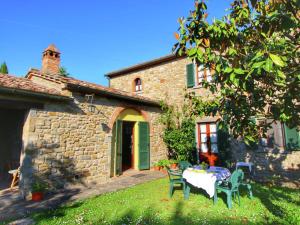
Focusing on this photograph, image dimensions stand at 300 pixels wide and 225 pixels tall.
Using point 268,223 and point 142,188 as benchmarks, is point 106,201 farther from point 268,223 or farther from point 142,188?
point 268,223

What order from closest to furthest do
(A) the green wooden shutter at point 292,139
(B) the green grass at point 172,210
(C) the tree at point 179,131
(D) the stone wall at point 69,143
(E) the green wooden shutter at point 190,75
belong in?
1. (B) the green grass at point 172,210
2. (D) the stone wall at point 69,143
3. (A) the green wooden shutter at point 292,139
4. (C) the tree at point 179,131
5. (E) the green wooden shutter at point 190,75

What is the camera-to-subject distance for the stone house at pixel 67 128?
6176 mm

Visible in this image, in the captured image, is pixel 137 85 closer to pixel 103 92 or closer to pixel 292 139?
pixel 103 92

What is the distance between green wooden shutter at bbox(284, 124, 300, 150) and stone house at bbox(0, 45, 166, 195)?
5638mm

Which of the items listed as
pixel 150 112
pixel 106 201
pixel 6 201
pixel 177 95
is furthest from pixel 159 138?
pixel 6 201

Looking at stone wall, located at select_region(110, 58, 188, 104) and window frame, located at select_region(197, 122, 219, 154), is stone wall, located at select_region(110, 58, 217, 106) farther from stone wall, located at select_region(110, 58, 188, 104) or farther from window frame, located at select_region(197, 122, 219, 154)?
window frame, located at select_region(197, 122, 219, 154)

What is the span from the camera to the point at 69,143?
7094 mm

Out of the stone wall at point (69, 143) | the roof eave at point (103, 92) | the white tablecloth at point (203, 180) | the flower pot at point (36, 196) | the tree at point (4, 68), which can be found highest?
the tree at point (4, 68)

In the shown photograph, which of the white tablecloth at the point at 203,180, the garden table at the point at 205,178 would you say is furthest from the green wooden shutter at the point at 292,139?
the white tablecloth at the point at 203,180

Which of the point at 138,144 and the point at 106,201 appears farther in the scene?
the point at 138,144

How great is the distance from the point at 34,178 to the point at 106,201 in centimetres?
232

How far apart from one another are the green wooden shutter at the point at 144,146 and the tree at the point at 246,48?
6.46 m

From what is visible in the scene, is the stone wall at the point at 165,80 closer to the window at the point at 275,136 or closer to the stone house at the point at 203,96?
the stone house at the point at 203,96

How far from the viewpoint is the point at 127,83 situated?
13.6m
